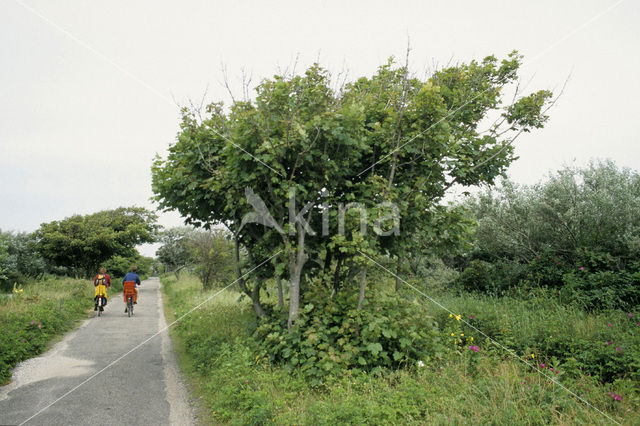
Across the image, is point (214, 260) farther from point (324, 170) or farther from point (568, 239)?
point (568, 239)

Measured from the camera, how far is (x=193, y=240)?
2227cm

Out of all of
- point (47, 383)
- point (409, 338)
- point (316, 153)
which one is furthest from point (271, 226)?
point (47, 383)

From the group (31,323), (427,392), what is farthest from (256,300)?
(31,323)

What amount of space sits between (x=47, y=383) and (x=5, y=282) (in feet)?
57.1

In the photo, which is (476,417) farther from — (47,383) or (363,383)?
(47,383)

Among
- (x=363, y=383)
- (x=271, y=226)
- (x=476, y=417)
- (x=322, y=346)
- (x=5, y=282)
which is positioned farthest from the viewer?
(x=5, y=282)

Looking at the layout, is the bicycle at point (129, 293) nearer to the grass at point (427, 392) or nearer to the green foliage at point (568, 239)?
the grass at point (427, 392)

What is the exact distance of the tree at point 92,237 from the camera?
2294 centimetres

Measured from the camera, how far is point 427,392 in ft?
14.5

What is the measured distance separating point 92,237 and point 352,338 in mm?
23172

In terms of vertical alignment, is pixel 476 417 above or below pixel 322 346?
below

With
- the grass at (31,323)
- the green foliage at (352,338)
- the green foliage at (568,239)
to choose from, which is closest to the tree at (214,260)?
the grass at (31,323)

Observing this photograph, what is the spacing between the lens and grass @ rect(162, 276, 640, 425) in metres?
3.88

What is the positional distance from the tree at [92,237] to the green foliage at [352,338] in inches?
879
